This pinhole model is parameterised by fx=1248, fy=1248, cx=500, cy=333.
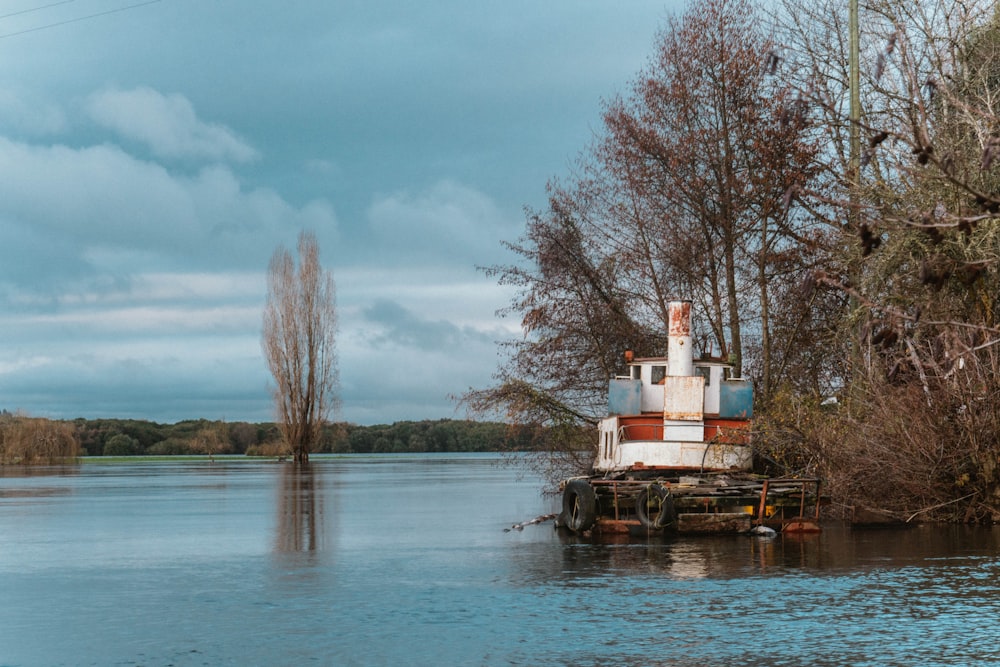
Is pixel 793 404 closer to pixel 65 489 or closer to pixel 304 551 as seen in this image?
pixel 304 551

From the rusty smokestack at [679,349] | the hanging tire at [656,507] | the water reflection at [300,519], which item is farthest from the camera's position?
the rusty smokestack at [679,349]

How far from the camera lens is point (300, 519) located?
3219 cm

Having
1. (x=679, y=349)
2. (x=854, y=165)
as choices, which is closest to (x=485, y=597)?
(x=679, y=349)

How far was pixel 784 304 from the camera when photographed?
3606cm

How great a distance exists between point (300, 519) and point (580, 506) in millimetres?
9034

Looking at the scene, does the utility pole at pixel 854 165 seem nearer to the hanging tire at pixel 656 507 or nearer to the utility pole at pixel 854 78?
the utility pole at pixel 854 78

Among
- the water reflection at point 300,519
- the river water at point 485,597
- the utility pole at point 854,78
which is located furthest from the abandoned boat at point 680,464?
the water reflection at point 300,519

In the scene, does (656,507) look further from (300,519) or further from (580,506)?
(300,519)

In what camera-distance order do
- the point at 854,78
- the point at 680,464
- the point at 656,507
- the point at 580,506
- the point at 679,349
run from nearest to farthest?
the point at 656,507
the point at 580,506
the point at 680,464
the point at 854,78
the point at 679,349

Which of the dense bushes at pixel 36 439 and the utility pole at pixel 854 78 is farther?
the dense bushes at pixel 36 439

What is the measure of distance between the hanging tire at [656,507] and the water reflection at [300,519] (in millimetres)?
6544

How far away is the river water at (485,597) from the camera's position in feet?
39.5

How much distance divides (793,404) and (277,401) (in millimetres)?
54774

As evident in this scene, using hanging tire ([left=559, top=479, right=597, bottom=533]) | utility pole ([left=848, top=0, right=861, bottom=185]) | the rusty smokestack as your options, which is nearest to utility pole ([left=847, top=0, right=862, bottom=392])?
utility pole ([left=848, top=0, right=861, bottom=185])
